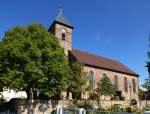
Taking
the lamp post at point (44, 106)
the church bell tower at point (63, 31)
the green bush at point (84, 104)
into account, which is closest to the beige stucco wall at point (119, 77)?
the church bell tower at point (63, 31)

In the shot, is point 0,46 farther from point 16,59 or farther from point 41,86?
point 41,86

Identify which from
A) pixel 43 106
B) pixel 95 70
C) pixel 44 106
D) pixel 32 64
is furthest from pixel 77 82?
pixel 95 70

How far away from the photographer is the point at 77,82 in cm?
3800

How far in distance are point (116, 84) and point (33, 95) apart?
80.3ft

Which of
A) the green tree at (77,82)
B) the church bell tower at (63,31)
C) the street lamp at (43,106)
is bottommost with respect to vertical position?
the street lamp at (43,106)

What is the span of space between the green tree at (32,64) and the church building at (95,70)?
1209cm

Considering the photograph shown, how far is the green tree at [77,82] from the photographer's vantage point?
37.7 meters

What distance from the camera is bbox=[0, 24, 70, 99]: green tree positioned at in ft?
106

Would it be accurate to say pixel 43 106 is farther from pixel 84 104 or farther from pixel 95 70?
pixel 95 70

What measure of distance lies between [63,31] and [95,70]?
35.5 feet

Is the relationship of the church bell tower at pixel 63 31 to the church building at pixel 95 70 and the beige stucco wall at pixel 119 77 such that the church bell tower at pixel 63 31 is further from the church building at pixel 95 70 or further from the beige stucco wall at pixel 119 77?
the beige stucco wall at pixel 119 77

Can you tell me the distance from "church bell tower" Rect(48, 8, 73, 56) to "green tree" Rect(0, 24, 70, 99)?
12.4m

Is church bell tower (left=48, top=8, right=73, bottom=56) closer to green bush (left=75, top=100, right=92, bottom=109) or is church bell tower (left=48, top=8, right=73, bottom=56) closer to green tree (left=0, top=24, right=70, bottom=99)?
green tree (left=0, top=24, right=70, bottom=99)

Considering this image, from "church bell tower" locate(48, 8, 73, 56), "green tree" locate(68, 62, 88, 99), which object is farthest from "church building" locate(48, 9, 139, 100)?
"green tree" locate(68, 62, 88, 99)
